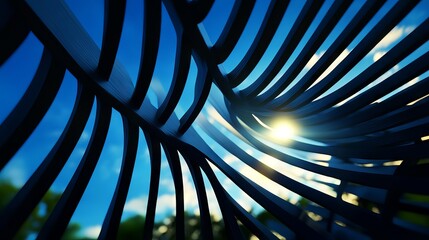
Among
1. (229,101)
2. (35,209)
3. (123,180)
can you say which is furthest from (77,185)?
(229,101)

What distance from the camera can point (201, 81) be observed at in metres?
8.47

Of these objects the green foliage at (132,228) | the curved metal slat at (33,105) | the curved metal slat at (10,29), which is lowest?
the green foliage at (132,228)

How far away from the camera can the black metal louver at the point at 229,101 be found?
6512 millimetres

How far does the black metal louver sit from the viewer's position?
6512 mm

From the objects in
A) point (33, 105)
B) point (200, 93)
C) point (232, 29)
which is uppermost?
point (232, 29)

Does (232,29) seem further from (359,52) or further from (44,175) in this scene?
(44,175)

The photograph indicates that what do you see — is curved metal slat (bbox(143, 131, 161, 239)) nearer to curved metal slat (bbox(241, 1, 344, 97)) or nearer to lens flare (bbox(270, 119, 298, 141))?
curved metal slat (bbox(241, 1, 344, 97))

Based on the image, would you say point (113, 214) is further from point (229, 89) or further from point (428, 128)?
point (428, 128)

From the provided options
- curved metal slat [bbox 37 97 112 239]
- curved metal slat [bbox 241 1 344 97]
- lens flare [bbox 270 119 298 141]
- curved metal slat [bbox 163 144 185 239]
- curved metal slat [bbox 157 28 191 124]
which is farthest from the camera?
lens flare [bbox 270 119 298 141]

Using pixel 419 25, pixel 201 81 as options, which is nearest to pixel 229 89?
pixel 201 81

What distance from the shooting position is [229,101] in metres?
10.0

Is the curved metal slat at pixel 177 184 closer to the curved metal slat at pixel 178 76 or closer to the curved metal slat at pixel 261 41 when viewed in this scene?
the curved metal slat at pixel 178 76

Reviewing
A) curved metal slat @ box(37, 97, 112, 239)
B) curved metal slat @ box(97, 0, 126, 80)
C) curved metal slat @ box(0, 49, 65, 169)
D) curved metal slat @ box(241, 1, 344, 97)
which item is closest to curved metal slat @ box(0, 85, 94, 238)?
curved metal slat @ box(37, 97, 112, 239)

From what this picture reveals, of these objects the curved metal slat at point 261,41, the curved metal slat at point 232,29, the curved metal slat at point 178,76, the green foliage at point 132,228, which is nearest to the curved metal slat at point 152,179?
the curved metal slat at point 178,76
